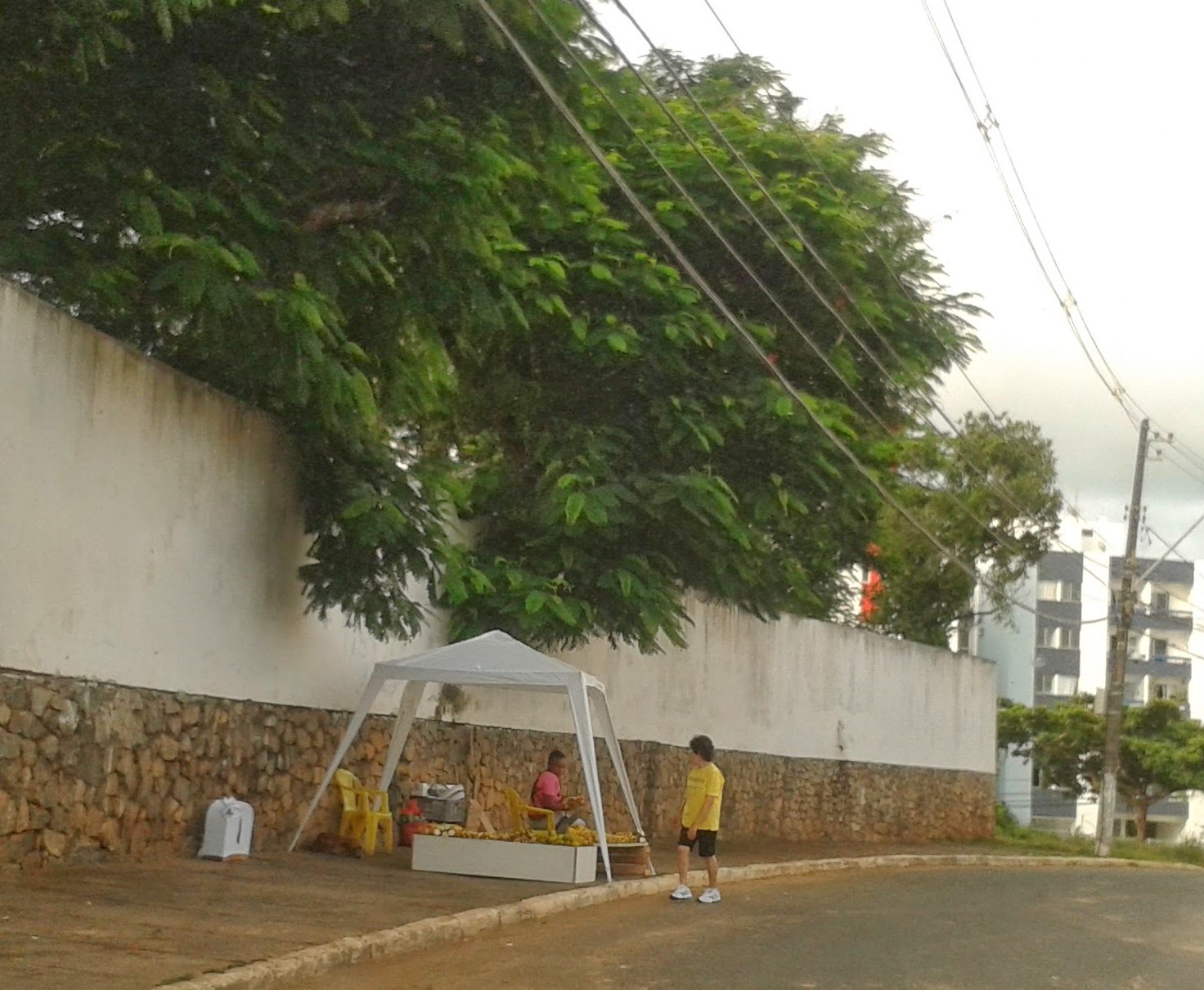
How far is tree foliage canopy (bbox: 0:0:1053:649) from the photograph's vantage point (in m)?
14.4

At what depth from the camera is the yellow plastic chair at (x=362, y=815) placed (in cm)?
1797

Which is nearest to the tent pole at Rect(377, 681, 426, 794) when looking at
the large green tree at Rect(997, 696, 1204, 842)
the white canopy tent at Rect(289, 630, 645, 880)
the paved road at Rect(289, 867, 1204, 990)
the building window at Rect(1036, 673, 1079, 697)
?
the white canopy tent at Rect(289, 630, 645, 880)

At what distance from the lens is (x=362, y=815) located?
1800 centimetres

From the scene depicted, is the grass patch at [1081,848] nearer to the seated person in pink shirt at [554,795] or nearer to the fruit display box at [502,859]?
the seated person in pink shirt at [554,795]

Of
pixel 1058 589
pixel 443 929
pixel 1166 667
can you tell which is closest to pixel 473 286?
pixel 443 929

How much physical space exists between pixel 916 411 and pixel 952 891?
7.92 meters

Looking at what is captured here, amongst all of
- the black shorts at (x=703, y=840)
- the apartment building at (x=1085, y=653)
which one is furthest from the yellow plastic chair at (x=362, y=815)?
the apartment building at (x=1085, y=653)

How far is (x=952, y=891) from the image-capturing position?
20.3 m

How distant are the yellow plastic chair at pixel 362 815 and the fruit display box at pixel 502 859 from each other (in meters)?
1.13

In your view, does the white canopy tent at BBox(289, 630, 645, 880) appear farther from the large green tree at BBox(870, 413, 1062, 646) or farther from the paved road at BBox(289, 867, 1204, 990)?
the large green tree at BBox(870, 413, 1062, 646)

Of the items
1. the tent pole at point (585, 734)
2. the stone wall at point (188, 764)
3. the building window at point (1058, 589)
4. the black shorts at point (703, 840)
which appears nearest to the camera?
the stone wall at point (188, 764)

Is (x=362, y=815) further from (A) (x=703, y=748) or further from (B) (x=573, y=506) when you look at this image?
(B) (x=573, y=506)

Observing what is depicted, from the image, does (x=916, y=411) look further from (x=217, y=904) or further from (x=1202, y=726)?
(x=1202, y=726)

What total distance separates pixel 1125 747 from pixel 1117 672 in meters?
23.1
